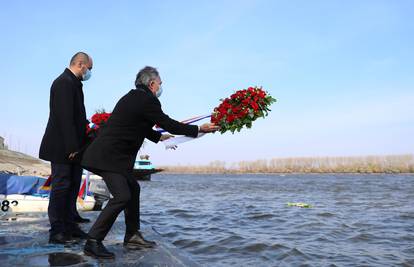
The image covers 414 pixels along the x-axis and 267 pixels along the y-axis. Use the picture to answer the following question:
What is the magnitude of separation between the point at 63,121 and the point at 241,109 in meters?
2.21

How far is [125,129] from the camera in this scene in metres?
Answer: 4.22

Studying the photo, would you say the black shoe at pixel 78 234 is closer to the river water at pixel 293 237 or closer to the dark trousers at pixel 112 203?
the dark trousers at pixel 112 203

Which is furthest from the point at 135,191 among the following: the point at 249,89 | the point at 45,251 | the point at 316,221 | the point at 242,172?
the point at 242,172

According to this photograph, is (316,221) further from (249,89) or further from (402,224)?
(249,89)

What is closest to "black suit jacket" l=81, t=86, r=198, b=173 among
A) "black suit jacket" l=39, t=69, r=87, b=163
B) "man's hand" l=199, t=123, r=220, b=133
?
"man's hand" l=199, t=123, r=220, b=133

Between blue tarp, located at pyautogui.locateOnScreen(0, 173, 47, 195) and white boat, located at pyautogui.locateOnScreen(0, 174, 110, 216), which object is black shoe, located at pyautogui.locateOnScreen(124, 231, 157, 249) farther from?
blue tarp, located at pyautogui.locateOnScreen(0, 173, 47, 195)

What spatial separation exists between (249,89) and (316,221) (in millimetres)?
7102

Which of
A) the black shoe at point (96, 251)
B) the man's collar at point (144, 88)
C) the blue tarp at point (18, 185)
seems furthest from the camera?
the blue tarp at point (18, 185)

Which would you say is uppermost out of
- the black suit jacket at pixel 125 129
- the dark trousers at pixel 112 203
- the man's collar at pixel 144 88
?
the man's collar at pixel 144 88

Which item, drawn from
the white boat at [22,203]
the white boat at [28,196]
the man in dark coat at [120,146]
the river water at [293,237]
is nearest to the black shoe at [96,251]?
the man in dark coat at [120,146]

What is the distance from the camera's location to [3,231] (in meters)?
5.66

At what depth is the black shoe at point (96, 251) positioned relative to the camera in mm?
3969

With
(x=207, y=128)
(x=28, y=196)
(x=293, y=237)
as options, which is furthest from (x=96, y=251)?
(x=28, y=196)

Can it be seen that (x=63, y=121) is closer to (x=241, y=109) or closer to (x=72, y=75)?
(x=72, y=75)
